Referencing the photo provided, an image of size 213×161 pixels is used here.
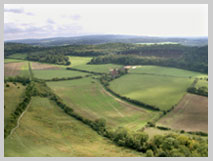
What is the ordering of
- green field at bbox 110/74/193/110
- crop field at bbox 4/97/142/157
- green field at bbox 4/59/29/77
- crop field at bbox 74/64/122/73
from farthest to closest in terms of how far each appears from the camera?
crop field at bbox 74/64/122/73 < green field at bbox 4/59/29/77 < green field at bbox 110/74/193/110 < crop field at bbox 4/97/142/157

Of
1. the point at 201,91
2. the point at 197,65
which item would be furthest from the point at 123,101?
the point at 197,65

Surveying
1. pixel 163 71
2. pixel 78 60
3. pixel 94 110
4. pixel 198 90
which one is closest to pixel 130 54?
pixel 163 71

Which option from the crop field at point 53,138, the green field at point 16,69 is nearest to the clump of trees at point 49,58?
the green field at point 16,69

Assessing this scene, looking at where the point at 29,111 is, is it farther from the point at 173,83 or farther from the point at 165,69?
the point at 165,69

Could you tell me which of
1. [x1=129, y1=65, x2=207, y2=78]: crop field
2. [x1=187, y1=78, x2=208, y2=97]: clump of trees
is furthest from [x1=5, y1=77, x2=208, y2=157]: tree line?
[x1=129, y1=65, x2=207, y2=78]: crop field

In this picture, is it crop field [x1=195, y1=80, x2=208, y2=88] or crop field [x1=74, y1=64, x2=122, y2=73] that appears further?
crop field [x1=74, y1=64, x2=122, y2=73]

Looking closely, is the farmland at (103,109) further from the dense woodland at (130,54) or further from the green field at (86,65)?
the dense woodland at (130,54)

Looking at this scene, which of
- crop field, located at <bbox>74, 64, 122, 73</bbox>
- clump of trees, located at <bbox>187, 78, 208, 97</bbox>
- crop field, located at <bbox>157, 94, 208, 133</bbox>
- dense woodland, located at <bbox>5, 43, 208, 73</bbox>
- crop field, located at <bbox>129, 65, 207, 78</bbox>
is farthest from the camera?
dense woodland, located at <bbox>5, 43, 208, 73</bbox>

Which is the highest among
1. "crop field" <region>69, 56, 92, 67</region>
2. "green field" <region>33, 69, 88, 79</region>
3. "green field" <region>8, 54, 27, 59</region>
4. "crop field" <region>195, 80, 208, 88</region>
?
"green field" <region>8, 54, 27, 59</region>

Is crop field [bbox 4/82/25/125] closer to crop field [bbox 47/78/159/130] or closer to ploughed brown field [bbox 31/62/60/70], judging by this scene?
crop field [bbox 47/78/159/130]
